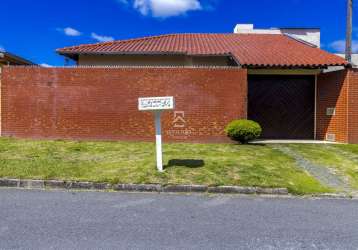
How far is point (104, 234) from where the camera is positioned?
4395 mm

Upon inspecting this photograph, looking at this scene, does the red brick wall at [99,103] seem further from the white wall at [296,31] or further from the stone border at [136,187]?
the white wall at [296,31]

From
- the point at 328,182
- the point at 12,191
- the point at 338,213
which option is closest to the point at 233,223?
the point at 338,213

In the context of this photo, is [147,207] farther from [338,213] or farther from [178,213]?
[338,213]

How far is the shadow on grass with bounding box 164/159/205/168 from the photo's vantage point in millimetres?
8148

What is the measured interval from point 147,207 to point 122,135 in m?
6.78

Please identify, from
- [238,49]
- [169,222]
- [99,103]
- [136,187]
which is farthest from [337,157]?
[99,103]

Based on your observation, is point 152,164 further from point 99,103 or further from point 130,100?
point 99,103

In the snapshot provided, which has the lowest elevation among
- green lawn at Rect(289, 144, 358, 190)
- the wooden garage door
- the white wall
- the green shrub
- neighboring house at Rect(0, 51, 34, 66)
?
green lawn at Rect(289, 144, 358, 190)

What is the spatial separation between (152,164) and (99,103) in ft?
15.8

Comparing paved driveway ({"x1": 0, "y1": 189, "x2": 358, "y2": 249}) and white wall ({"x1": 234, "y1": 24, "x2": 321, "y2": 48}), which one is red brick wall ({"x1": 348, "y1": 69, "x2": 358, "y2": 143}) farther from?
white wall ({"x1": 234, "y1": 24, "x2": 321, "y2": 48})

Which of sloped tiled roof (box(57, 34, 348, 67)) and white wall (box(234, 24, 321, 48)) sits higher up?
white wall (box(234, 24, 321, 48))

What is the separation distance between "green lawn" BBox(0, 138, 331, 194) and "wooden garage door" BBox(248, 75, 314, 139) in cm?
311

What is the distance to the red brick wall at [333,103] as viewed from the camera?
12234 millimetres

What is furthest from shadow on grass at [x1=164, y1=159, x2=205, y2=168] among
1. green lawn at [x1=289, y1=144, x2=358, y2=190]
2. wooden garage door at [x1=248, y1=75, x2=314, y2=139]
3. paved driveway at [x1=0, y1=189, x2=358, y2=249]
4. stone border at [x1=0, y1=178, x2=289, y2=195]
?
wooden garage door at [x1=248, y1=75, x2=314, y2=139]
